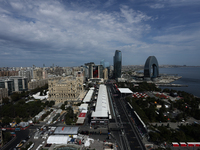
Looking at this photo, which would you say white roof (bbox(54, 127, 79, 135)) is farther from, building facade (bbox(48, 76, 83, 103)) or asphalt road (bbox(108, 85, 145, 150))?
building facade (bbox(48, 76, 83, 103))

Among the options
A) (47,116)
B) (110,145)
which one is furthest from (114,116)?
(47,116)

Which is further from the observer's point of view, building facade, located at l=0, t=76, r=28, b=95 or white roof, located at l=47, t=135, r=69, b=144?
building facade, located at l=0, t=76, r=28, b=95

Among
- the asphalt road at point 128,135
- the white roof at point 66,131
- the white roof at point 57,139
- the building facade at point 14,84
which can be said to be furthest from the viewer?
the building facade at point 14,84

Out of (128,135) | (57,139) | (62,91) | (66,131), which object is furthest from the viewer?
A: (62,91)

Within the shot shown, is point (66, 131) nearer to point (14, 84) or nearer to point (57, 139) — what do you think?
point (57, 139)

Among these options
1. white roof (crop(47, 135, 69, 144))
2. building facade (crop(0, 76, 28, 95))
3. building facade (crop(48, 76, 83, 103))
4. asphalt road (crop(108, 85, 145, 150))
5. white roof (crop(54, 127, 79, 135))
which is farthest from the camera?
building facade (crop(0, 76, 28, 95))

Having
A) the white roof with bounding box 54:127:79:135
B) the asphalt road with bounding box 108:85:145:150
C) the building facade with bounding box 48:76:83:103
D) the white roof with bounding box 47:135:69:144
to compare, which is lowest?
the asphalt road with bounding box 108:85:145:150

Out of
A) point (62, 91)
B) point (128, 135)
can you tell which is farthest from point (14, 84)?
point (128, 135)

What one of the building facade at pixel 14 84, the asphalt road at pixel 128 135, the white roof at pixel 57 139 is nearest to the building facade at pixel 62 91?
the asphalt road at pixel 128 135

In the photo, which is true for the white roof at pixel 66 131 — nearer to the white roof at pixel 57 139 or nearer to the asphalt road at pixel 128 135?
the white roof at pixel 57 139

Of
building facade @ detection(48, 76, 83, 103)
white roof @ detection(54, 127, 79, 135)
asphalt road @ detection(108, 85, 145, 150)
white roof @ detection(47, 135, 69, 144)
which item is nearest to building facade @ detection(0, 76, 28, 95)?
building facade @ detection(48, 76, 83, 103)

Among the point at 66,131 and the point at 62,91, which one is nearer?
the point at 66,131
